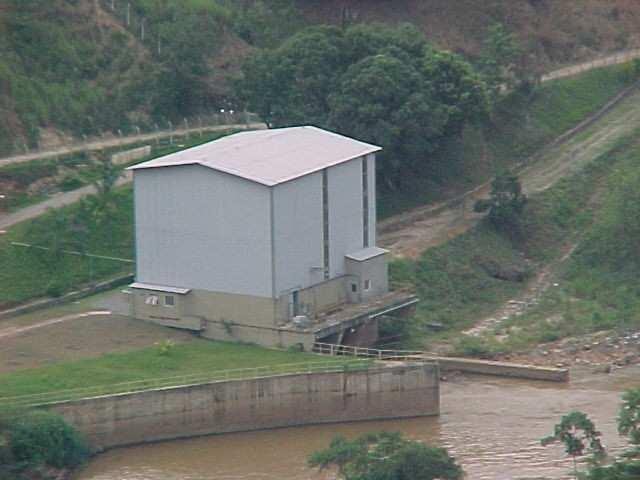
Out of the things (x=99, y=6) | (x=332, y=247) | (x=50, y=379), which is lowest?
(x=50, y=379)

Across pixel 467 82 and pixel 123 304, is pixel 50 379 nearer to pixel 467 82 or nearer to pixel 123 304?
pixel 123 304

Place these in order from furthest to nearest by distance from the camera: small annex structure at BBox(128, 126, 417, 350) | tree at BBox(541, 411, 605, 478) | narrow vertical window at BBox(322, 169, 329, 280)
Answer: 1. narrow vertical window at BBox(322, 169, 329, 280)
2. small annex structure at BBox(128, 126, 417, 350)
3. tree at BBox(541, 411, 605, 478)

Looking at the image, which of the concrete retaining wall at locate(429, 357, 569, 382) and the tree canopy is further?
the tree canopy

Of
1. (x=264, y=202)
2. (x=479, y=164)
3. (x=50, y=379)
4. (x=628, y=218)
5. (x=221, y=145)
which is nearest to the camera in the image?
(x=50, y=379)

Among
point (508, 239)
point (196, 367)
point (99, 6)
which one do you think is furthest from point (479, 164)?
point (196, 367)

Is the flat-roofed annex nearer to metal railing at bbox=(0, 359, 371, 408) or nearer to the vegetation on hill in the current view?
metal railing at bbox=(0, 359, 371, 408)

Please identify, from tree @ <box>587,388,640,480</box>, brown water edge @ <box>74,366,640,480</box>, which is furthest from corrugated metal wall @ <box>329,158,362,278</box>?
tree @ <box>587,388,640,480</box>
